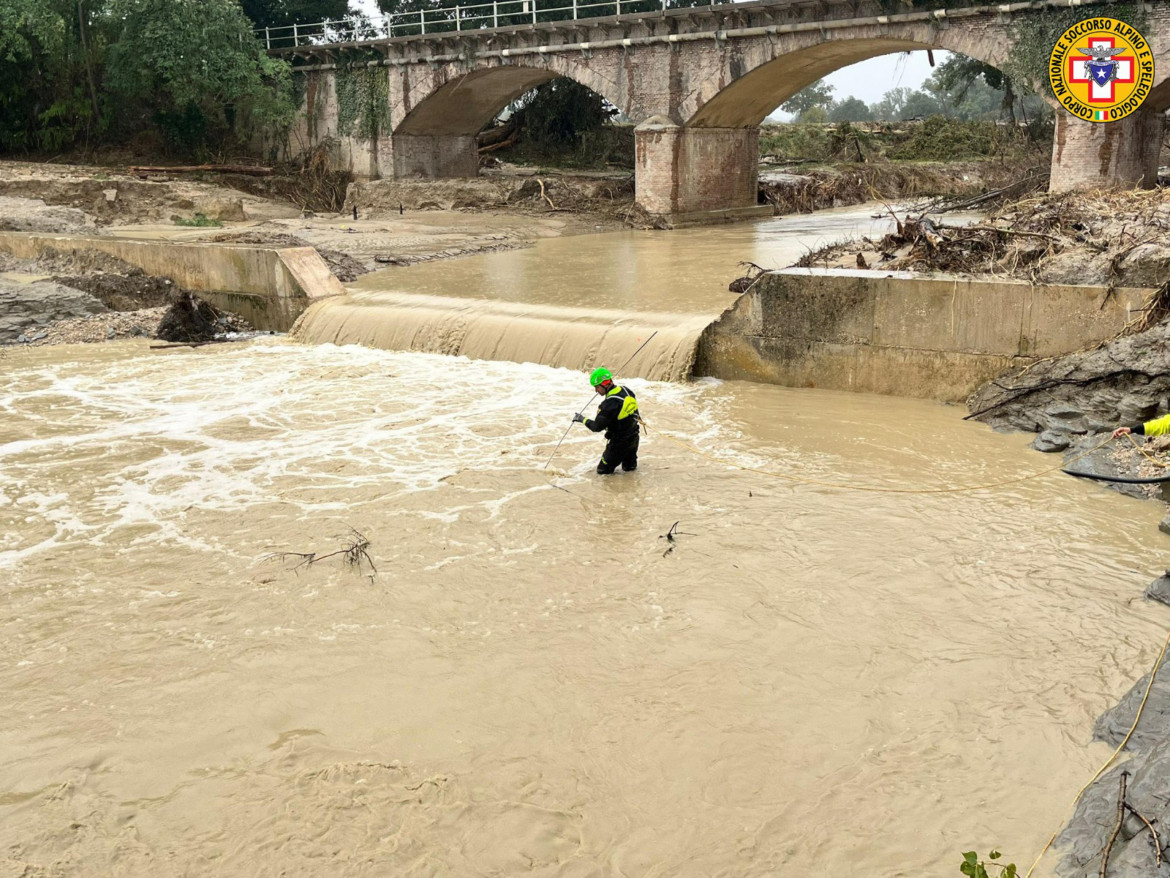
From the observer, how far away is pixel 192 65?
29609mm

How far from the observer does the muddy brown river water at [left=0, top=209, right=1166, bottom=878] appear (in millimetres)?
4453

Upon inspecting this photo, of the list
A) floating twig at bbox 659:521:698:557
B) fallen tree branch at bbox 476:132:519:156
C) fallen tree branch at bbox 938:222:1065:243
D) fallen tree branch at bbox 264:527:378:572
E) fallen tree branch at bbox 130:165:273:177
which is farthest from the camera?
fallen tree branch at bbox 476:132:519:156

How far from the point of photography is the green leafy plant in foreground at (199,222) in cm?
2556

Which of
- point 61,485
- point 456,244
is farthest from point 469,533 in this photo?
point 456,244

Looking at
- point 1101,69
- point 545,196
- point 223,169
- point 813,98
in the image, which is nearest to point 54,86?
point 223,169

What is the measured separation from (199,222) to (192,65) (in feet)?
21.6

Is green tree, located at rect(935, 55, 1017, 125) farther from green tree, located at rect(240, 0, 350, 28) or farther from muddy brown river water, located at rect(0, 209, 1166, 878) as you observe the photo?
muddy brown river water, located at rect(0, 209, 1166, 878)

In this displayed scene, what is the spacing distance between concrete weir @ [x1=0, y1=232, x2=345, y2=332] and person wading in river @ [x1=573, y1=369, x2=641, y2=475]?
8.33 m

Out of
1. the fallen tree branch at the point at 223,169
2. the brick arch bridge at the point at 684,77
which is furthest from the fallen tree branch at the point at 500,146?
the fallen tree branch at the point at 223,169

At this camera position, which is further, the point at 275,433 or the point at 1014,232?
the point at 1014,232

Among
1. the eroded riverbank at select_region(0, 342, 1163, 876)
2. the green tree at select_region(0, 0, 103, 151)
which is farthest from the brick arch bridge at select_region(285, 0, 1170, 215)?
the eroded riverbank at select_region(0, 342, 1163, 876)

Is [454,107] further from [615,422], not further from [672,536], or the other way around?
[672,536]

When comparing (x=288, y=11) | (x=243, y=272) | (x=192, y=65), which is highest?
(x=288, y=11)

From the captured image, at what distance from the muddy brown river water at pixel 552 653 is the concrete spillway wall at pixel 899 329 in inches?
42.8
